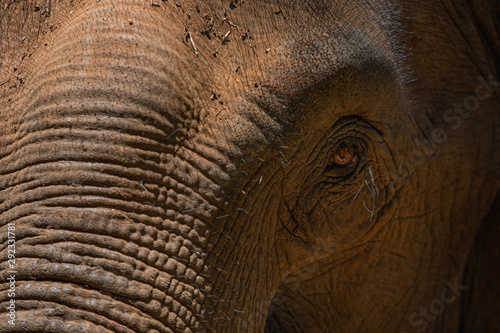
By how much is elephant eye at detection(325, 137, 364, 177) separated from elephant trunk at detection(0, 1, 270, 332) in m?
0.44

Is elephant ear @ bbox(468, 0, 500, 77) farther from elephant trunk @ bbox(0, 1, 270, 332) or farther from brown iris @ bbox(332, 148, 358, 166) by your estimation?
elephant trunk @ bbox(0, 1, 270, 332)

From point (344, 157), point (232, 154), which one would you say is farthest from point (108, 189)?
point (344, 157)

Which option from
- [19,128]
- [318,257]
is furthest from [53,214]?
[318,257]

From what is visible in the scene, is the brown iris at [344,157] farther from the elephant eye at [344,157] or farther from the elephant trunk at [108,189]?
the elephant trunk at [108,189]

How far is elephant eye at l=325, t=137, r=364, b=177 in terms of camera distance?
1785mm

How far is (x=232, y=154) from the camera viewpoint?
1543mm

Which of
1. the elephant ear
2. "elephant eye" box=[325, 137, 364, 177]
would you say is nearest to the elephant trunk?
"elephant eye" box=[325, 137, 364, 177]

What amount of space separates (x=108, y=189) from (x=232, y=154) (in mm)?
364

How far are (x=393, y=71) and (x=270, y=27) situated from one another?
0.46 metres

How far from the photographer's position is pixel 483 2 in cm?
188

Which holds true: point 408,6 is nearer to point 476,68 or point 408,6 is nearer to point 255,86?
point 476,68

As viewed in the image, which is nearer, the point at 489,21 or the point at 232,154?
the point at 232,154

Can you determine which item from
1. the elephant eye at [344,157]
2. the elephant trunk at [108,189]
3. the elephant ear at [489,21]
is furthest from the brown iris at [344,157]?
the elephant ear at [489,21]

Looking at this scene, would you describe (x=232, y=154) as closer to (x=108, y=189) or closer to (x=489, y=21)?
(x=108, y=189)
